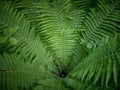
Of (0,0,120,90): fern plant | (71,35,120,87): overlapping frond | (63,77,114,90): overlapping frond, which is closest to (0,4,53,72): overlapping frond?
(0,0,120,90): fern plant

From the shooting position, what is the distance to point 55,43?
2574mm

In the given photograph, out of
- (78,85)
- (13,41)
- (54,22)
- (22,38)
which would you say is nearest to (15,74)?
(13,41)

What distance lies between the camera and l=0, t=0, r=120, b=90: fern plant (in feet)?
Answer: 6.59

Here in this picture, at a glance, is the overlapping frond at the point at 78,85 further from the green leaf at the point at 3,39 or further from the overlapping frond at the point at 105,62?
the green leaf at the point at 3,39

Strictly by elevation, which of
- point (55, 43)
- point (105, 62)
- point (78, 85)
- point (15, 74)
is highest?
point (55, 43)

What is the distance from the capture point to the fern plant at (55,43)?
6.59 ft

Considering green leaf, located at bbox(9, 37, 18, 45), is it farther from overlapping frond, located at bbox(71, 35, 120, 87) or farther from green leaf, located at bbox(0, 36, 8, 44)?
overlapping frond, located at bbox(71, 35, 120, 87)

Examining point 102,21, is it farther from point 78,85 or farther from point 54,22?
point 78,85

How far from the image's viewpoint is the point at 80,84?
2.09m

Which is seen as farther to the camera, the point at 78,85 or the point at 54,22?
the point at 54,22

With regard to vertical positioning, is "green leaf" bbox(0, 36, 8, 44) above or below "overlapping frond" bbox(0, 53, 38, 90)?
above

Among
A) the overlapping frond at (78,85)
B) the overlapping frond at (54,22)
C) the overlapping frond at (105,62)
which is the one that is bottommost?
the overlapping frond at (78,85)

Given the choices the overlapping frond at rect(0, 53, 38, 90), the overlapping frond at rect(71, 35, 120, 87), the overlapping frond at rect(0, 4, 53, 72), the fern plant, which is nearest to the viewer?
the overlapping frond at rect(71, 35, 120, 87)

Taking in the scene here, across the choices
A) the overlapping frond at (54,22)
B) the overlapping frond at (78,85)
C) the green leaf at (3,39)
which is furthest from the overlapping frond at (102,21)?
the green leaf at (3,39)
